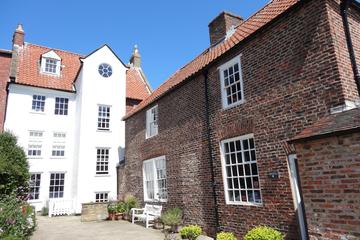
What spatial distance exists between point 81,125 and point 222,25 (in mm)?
13959

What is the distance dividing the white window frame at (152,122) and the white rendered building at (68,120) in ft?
25.1

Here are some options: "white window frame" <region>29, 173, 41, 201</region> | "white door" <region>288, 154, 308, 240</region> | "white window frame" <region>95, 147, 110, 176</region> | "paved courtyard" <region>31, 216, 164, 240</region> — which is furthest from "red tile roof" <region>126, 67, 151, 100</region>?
"white door" <region>288, 154, 308, 240</region>

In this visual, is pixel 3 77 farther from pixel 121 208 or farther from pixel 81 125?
pixel 121 208

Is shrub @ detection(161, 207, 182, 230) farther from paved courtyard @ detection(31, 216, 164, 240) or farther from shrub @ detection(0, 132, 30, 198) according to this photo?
shrub @ detection(0, 132, 30, 198)

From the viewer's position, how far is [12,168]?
15.7 m

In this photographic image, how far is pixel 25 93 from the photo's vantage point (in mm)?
22000

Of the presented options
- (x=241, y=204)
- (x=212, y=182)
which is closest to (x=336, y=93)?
(x=241, y=204)

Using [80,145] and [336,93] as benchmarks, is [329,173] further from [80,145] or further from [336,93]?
[80,145]

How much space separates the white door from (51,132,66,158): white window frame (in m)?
19.8

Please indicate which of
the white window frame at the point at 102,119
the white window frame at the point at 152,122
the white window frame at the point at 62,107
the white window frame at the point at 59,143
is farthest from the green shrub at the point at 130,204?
the white window frame at the point at 62,107

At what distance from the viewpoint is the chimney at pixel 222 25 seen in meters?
13.9

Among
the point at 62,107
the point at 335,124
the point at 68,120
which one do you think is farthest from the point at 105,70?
the point at 335,124

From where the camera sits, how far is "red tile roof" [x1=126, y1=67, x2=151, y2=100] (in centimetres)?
2677

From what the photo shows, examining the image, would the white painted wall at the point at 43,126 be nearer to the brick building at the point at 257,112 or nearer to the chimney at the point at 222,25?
the brick building at the point at 257,112
